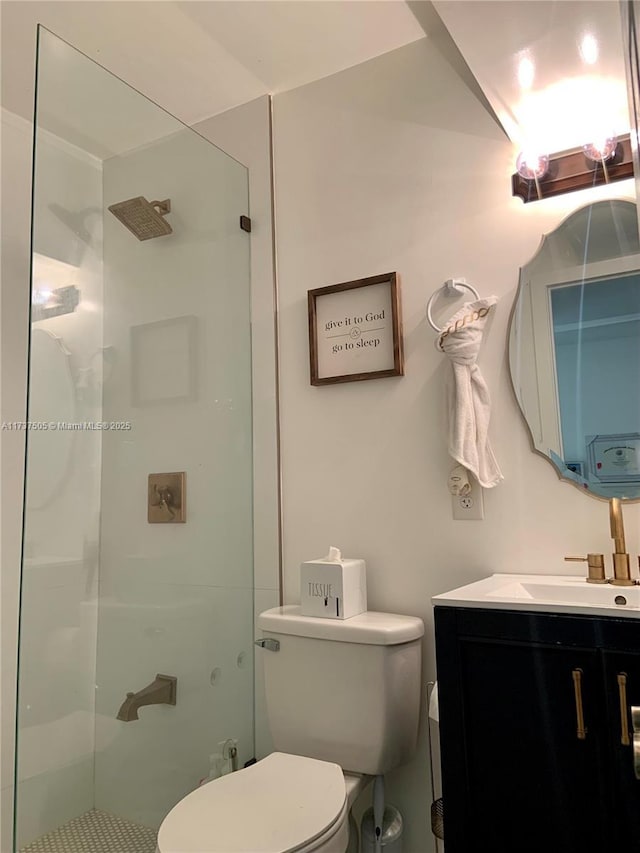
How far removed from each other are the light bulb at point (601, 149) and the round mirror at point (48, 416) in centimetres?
142

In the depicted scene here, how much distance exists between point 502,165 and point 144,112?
3.40 ft

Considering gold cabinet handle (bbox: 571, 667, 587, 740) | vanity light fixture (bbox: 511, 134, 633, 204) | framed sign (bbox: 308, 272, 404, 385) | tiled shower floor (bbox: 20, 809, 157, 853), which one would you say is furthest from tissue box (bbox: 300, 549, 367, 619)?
vanity light fixture (bbox: 511, 134, 633, 204)

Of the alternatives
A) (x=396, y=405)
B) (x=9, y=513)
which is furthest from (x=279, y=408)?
(x=9, y=513)

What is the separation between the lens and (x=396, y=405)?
173 cm

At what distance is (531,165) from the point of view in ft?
5.09

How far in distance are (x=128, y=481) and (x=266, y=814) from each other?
974mm

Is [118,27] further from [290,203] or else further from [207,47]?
[290,203]

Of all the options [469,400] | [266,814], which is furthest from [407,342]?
[266,814]

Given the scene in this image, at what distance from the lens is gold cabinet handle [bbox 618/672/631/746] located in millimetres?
992

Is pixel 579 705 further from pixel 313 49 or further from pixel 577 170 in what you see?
pixel 313 49

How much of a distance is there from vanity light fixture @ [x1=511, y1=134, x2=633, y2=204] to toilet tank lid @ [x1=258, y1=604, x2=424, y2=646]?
44.9 inches

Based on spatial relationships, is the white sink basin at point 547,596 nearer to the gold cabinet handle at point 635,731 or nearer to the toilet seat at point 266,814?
the gold cabinet handle at point 635,731

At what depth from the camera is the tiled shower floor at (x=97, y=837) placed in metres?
1.67

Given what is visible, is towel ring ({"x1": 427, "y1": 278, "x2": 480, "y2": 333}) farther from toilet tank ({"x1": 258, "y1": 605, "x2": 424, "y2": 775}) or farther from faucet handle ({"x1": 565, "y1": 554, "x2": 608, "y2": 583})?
toilet tank ({"x1": 258, "y1": 605, "x2": 424, "y2": 775})
